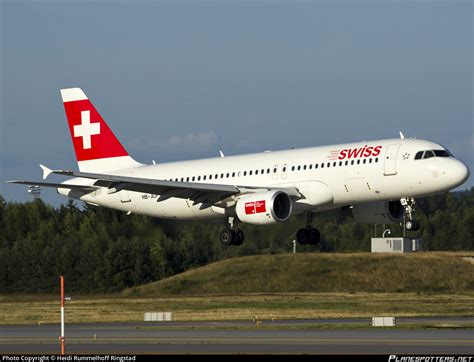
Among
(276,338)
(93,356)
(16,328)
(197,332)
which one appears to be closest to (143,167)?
(16,328)

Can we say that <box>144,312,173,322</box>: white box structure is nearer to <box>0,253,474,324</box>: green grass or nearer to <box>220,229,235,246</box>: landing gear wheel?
<box>0,253,474,324</box>: green grass

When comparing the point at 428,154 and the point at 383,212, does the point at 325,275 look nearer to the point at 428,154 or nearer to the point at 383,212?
the point at 383,212

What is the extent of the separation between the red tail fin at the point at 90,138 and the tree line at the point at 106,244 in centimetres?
270

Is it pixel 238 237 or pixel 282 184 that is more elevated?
pixel 282 184

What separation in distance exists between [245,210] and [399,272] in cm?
3238

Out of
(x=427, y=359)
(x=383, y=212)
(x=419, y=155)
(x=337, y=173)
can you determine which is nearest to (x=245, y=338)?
(x=427, y=359)

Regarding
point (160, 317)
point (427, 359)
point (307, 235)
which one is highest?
point (307, 235)

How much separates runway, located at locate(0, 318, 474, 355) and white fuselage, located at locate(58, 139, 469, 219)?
19.8 ft

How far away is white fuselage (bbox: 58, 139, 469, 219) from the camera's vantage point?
54000 mm

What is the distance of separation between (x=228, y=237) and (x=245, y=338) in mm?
17322

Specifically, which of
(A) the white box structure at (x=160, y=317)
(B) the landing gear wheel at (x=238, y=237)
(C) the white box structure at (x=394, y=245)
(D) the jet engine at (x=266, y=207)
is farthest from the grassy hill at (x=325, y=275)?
(A) the white box structure at (x=160, y=317)

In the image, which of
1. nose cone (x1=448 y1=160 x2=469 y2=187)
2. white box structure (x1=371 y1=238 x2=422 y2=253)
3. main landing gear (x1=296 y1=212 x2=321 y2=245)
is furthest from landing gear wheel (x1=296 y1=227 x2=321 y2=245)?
white box structure (x1=371 y1=238 x2=422 y2=253)

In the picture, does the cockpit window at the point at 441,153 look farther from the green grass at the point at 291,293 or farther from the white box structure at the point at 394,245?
the white box structure at the point at 394,245

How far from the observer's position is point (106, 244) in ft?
210
